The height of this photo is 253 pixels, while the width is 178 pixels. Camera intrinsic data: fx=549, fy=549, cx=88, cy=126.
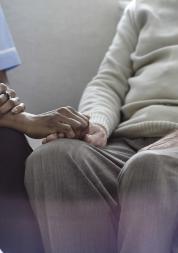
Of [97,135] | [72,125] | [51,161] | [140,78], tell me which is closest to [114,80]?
[140,78]

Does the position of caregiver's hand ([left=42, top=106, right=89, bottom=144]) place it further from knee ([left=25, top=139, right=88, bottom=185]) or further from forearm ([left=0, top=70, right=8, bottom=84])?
forearm ([left=0, top=70, right=8, bottom=84])

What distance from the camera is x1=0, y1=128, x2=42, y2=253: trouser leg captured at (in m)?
1.01

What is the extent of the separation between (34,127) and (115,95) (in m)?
0.33

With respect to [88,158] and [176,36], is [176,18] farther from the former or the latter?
[88,158]

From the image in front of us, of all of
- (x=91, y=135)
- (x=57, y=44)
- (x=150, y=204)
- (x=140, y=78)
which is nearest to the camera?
(x=150, y=204)

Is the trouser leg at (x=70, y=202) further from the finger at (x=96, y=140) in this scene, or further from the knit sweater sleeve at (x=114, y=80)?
the knit sweater sleeve at (x=114, y=80)

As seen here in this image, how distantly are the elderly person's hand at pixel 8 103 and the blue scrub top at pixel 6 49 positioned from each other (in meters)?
0.29

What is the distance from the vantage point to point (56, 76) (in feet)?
4.96

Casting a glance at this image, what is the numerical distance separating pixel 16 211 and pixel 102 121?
0.97ft

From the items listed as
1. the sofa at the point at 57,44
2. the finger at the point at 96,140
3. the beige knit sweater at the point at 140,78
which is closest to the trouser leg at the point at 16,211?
the finger at the point at 96,140

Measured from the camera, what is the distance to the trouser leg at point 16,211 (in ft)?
3.32

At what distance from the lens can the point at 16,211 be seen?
1.03 m

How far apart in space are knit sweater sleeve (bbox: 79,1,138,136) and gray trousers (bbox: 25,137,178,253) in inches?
9.5

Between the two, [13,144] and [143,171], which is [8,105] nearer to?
[13,144]
